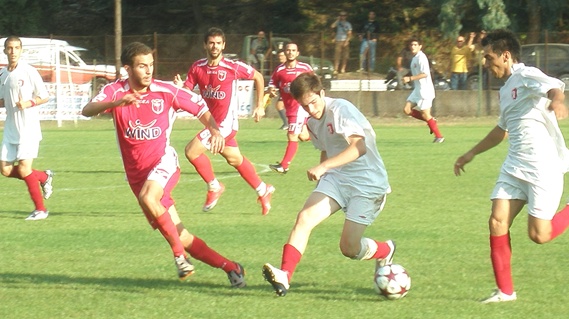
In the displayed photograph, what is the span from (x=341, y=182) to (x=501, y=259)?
111 centimetres

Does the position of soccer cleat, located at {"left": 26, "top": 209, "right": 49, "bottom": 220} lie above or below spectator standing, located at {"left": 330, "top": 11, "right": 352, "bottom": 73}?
below

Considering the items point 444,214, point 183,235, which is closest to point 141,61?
point 183,235

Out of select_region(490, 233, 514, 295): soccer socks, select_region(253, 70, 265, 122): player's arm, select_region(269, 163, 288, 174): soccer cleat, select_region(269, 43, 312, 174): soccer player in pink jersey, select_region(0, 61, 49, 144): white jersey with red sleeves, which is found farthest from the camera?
select_region(269, 43, 312, 174): soccer player in pink jersey

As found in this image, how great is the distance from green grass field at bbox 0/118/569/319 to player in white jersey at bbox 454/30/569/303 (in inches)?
15.5

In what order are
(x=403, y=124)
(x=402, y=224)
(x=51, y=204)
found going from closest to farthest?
(x=402, y=224)
(x=51, y=204)
(x=403, y=124)

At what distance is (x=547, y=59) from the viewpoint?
28469 millimetres

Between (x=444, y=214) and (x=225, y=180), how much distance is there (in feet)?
13.6

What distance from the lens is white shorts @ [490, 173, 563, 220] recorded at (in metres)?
6.49

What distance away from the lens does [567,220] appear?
6.71 metres

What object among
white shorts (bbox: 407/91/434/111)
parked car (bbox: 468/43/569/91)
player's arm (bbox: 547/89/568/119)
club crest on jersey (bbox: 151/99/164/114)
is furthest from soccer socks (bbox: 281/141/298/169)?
parked car (bbox: 468/43/569/91)

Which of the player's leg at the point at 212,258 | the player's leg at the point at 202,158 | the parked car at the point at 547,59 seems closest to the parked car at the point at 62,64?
the parked car at the point at 547,59

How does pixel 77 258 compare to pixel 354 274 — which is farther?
pixel 77 258

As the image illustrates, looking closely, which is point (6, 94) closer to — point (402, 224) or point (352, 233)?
point (402, 224)

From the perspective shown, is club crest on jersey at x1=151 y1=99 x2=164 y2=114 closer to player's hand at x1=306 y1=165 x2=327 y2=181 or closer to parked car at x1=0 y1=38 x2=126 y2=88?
player's hand at x1=306 y1=165 x2=327 y2=181
